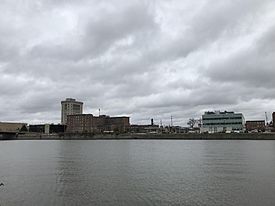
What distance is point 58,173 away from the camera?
161 ft

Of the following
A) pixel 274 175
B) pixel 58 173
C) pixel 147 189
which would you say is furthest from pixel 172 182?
pixel 58 173

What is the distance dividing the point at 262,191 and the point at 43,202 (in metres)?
20.2

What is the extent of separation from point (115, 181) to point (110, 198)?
30.8 feet

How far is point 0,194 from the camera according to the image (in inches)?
1332

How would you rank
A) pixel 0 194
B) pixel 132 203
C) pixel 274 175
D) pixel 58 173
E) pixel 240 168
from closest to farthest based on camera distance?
pixel 132 203 → pixel 0 194 → pixel 274 175 → pixel 58 173 → pixel 240 168

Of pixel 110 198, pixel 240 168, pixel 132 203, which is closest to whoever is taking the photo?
pixel 132 203

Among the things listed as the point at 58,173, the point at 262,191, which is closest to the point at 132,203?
the point at 262,191

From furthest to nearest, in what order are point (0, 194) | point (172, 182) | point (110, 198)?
point (172, 182) → point (0, 194) → point (110, 198)

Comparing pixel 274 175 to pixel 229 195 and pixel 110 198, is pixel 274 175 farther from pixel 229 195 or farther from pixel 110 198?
pixel 110 198

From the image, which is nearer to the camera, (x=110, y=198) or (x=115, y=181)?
(x=110, y=198)

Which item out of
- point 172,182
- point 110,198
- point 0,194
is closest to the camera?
point 110,198

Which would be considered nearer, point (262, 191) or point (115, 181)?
point (262, 191)

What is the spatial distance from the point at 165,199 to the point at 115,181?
11.2m

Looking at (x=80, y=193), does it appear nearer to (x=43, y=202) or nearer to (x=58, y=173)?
(x=43, y=202)
